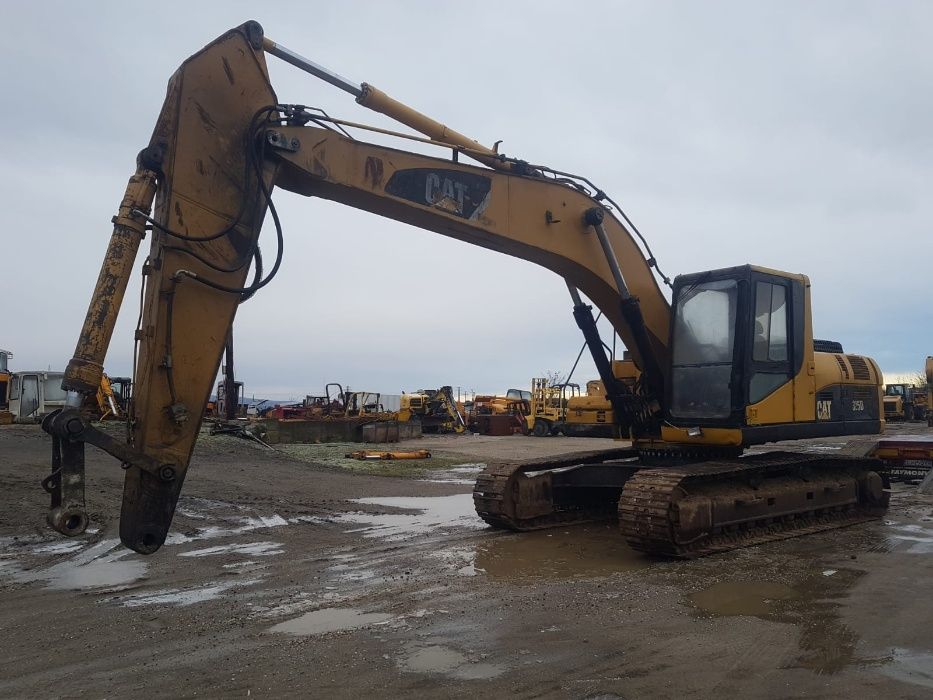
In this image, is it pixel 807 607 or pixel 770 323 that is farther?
pixel 770 323

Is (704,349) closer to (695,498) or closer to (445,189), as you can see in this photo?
(695,498)

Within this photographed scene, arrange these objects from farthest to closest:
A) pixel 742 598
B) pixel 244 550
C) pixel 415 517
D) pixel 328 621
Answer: pixel 415 517 → pixel 244 550 → pixel 742 598 → pixel 328 621

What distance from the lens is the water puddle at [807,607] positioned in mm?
4363

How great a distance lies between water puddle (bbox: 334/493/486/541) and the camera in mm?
8902

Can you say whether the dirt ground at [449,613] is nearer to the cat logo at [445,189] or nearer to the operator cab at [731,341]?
the operator cab at [731,341]

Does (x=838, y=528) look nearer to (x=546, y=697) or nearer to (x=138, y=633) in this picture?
(x=546, y=697)

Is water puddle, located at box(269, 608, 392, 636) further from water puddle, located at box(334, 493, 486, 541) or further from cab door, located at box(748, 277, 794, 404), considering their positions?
cab door, located at box(748, 277, 794, 404)

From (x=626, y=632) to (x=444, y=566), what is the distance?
2.35 meters

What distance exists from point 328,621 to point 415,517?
5.04 metres

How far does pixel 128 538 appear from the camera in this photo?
191 inches

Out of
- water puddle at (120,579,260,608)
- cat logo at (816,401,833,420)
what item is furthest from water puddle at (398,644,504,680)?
cat logo at (816,401,833,420)

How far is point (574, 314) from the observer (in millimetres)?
8984

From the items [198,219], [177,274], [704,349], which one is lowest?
[704,349]

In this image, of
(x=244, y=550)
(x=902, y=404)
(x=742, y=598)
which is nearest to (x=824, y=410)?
(x=742, y=598)
